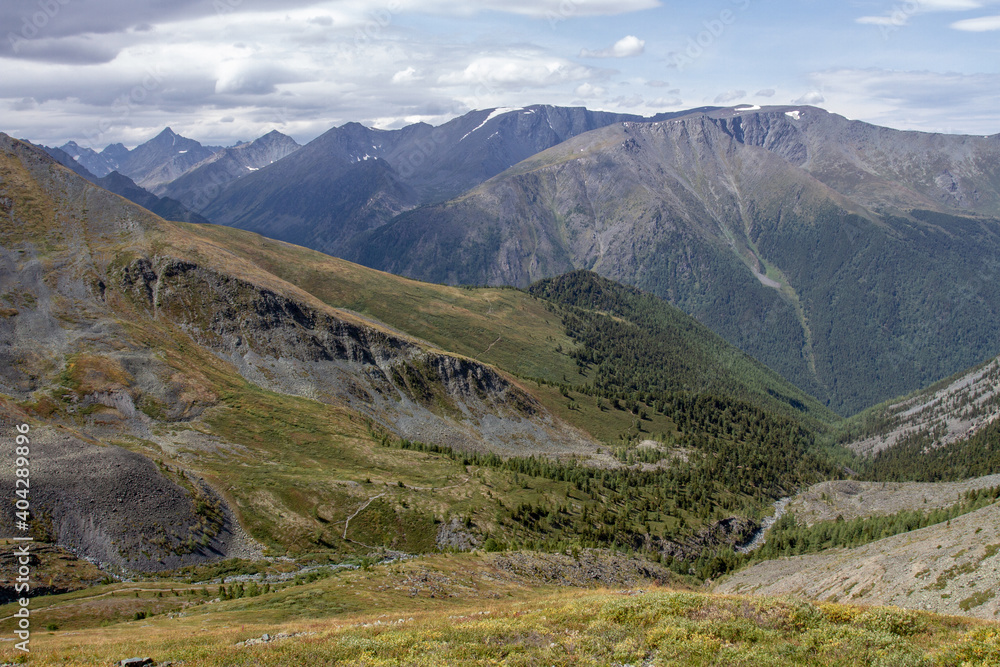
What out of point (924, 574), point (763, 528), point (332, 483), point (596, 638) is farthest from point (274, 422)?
point (763, 528)

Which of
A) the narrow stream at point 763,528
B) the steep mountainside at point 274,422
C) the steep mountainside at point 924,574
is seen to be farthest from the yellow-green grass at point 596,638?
the narrow stream at point 763,528

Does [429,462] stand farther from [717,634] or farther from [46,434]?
[717,634]

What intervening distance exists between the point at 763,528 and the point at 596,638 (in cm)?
12716

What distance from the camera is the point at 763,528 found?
14250cm

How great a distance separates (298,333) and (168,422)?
180ft

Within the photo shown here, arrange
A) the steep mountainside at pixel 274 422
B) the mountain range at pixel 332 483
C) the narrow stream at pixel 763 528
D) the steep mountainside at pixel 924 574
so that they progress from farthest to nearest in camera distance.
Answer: the narrow stream at pixel 763 528, the steep mountainside at pixel 274 422, the mountain range at pixel 332 483, the steep mountainside at pixel 924 574

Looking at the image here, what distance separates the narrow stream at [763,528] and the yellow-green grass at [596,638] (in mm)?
99492

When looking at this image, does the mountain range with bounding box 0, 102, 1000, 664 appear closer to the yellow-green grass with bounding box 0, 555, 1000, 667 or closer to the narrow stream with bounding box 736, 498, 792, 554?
the yellow-green grass with bounding box 0, 555, 1000, 667

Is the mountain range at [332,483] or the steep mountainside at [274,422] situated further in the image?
the steep mountainside at [274,422]

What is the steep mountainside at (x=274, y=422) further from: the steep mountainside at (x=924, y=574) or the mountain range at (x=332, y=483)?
the steep mountainside at (x=924, y=574)

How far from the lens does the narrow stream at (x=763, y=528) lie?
128125 mm

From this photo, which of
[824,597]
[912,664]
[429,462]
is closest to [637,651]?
[912,664]

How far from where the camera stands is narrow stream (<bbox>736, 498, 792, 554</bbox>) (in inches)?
5044

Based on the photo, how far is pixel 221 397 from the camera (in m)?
118
